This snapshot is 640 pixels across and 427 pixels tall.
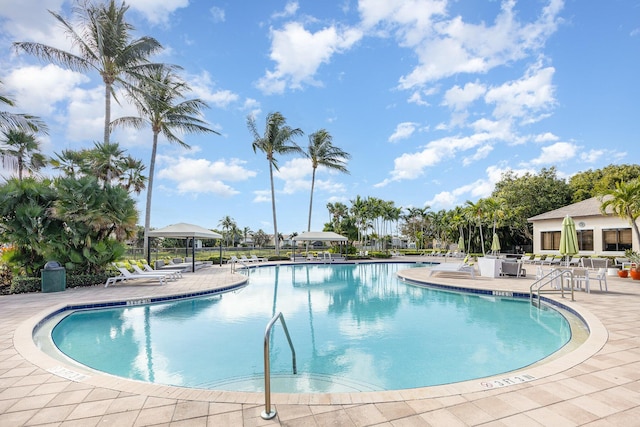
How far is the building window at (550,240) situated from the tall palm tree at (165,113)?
24.2 meters

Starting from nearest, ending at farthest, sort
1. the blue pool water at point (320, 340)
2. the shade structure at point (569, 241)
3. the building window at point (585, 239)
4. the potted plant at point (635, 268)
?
the blue pool water at point (320, 340)
the shade structure at point (569, 241)
the potted plant at point (635, 268)
the building window at point (585, 239)

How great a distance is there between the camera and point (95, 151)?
1351cm

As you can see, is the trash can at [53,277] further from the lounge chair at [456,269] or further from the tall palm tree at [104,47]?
the lounge chair at [456,269]

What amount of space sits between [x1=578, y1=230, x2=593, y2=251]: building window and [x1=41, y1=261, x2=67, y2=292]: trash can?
26796 millimetres

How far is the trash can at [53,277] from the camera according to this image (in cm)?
1013

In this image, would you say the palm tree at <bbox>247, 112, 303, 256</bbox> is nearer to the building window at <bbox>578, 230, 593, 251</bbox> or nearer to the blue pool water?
the blue pool water

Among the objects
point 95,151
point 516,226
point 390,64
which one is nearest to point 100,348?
point 95,151

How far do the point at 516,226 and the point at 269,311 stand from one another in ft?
96.5

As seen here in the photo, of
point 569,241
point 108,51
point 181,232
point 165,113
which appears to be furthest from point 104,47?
point 569,241

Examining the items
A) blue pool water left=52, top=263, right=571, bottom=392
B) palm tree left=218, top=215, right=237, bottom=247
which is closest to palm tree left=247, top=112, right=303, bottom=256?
blue pool water left=52, top=263, right=571, bottom=392

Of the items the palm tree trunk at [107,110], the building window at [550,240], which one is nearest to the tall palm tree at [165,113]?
the palm tree trunk at [107,110]

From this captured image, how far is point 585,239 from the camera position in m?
21.1

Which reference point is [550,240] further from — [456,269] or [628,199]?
[456,269]

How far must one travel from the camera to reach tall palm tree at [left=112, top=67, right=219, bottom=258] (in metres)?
18.4
